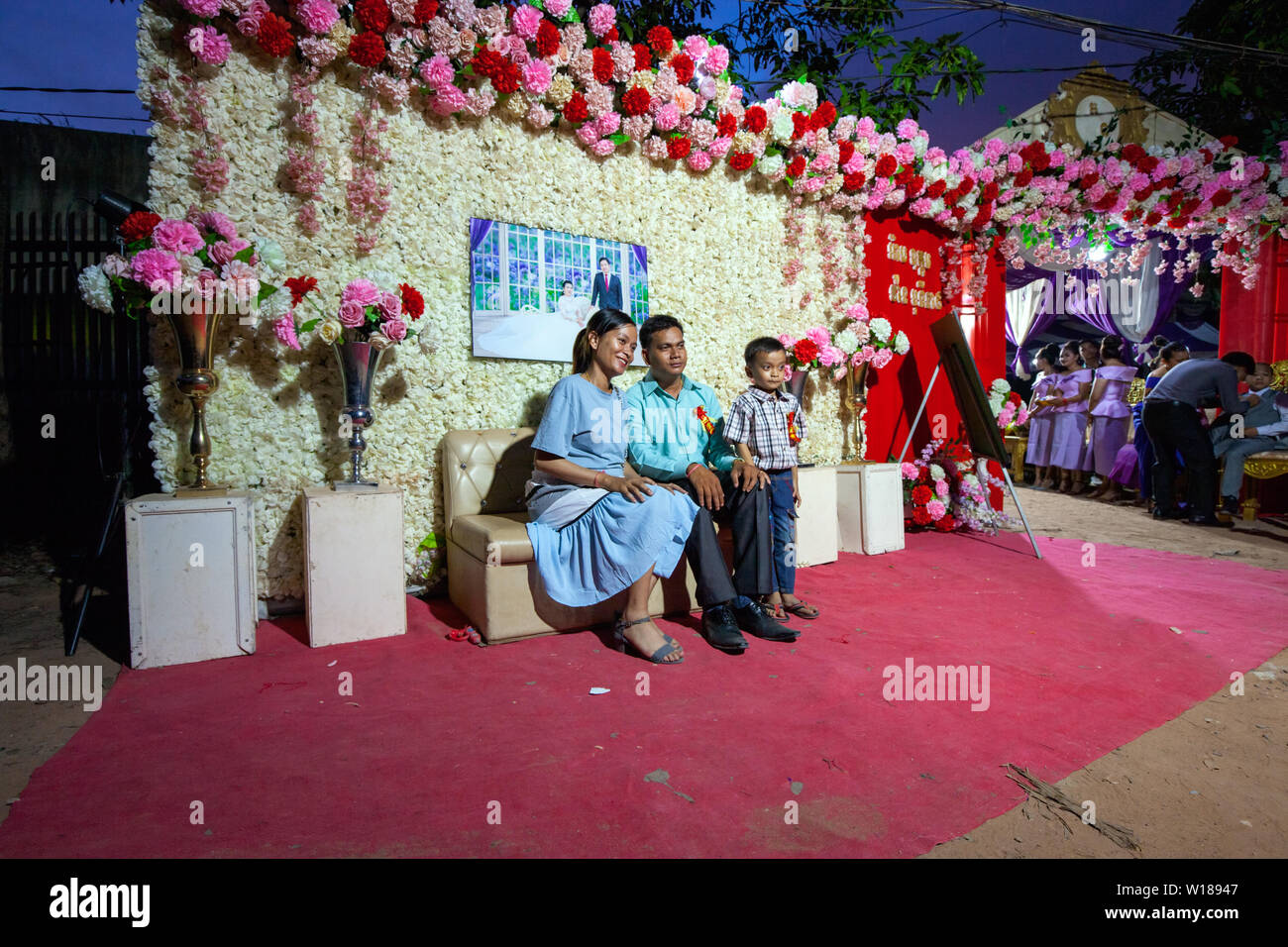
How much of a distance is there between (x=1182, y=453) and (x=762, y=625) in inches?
243

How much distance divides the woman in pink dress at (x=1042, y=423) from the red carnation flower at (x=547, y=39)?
8340 millimetres

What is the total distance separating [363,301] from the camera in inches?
122

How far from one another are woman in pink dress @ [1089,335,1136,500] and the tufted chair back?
7.93 meters

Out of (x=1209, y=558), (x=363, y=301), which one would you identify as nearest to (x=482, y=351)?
(x=363, y=301)

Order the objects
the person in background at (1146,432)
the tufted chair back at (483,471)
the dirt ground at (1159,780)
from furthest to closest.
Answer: the person in background at (1146,432) < the tufted chair back at (483,471) < the dirt ground at (1159,780)

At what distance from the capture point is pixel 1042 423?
958 cm

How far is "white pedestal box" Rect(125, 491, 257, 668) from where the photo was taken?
8.69 ft

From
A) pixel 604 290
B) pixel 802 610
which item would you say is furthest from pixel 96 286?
pixel 802 610

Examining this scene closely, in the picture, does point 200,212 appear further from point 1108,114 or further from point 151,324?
point 1108,114

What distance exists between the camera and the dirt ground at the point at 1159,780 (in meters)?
1.54

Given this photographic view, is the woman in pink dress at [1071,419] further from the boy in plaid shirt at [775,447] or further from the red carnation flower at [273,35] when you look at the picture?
the red carnation flower at [273,35]

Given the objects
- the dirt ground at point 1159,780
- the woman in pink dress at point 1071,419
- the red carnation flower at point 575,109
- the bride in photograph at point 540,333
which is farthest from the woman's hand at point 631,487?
the woman in pink dress at point 1071,419

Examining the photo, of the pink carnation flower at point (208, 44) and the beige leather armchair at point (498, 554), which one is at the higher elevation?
the pink carnation flower at point (208, 44)

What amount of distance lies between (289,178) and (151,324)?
0.98 m
